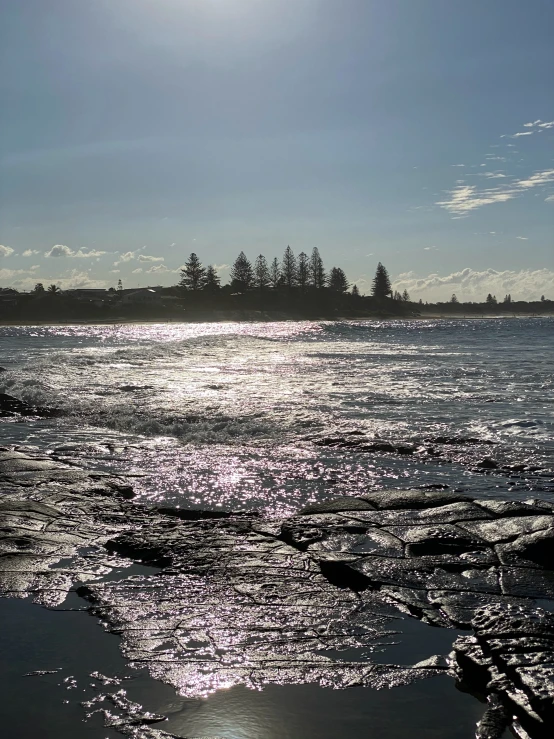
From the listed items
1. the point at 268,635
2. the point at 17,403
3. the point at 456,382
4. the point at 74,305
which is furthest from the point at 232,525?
the point at 74,305

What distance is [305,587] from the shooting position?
16.4 feet

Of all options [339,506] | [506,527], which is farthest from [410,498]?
[506,527]

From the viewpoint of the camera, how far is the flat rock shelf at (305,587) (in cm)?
375

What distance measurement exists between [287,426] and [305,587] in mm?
7849

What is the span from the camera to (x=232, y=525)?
664 centimetres

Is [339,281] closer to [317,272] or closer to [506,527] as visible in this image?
[317,272]

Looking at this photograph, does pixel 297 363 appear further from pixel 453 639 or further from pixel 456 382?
pixel 453 639

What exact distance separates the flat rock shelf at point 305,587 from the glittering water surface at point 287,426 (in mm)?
1102

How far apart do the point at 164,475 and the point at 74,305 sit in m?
109

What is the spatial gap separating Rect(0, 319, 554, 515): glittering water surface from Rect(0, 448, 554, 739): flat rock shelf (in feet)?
3.62

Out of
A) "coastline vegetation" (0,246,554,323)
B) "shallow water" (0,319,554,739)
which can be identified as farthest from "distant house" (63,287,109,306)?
"shallow water" (0,319,554,739)

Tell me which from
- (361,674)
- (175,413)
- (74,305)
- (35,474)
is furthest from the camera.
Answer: (74,305)

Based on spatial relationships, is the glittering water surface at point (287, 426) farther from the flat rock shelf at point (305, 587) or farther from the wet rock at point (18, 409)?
the flat rock shelf at point (305, 587)

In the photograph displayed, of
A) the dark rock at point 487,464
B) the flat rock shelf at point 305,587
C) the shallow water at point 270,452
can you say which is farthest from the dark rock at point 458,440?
the flat rock shelf at point 305,587
